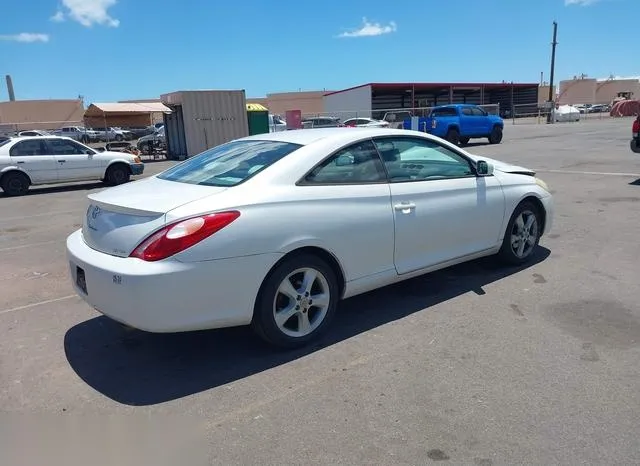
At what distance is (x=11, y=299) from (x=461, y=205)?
444 cm

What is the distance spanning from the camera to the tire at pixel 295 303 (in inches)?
142

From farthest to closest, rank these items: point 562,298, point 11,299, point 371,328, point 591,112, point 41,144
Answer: point 591,112 → point 41,144 → point 11,299 → point 562,298 → point 371,328

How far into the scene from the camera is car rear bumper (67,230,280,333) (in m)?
3.22

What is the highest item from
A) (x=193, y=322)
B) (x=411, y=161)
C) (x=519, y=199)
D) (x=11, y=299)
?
(x=411, y=161)

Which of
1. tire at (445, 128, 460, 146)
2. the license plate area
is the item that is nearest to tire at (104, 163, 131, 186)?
the license plate area

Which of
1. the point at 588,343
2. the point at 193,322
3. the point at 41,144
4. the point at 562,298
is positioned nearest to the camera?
the point at 193,322

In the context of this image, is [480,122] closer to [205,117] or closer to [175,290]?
[205,117]

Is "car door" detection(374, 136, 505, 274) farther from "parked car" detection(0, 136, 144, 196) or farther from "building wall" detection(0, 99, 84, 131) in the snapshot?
"building wall" detection(0, 99, 84, 131)

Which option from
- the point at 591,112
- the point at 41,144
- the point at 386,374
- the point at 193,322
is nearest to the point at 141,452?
the point at 193,322

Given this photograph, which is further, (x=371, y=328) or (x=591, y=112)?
(x=591, y=112)

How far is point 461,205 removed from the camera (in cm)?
477

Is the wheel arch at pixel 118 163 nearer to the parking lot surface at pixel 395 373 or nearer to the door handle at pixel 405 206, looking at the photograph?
the parking lot surface at pixel 395 373

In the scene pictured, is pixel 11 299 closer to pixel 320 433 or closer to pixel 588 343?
pixel 320 433

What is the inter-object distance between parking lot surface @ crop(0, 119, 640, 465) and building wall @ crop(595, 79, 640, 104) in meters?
107
